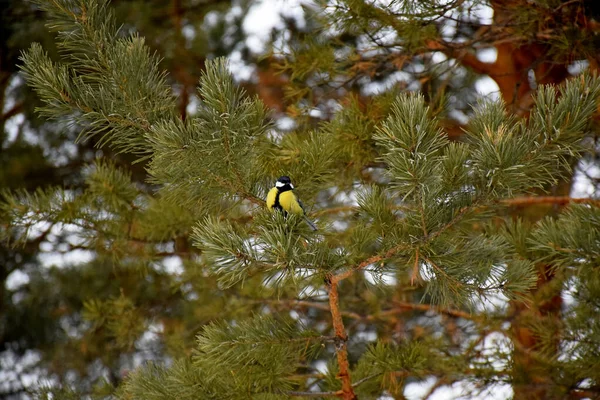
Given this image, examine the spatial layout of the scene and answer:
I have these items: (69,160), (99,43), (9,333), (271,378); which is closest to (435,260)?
(271,378)

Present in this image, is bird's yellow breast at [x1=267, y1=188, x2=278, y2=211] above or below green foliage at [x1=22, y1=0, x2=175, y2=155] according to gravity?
above

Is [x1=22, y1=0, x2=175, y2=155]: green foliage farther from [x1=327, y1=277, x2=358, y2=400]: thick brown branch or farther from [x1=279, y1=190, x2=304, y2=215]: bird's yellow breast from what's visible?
[x1=327, y1=277, x2=358, y2=400]: thick brown branch

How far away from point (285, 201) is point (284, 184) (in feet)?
0.23

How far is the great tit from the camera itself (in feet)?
6.05

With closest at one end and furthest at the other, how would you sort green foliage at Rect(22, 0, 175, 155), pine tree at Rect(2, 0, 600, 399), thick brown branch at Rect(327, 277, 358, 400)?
pine tree at Rect(2, 0, 600, 399)
green foliage at Rect(22, 0, 175, 155)
thick brown branch at Rect(327, 277, 358, 400)

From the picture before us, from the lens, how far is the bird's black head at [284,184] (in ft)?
6.21

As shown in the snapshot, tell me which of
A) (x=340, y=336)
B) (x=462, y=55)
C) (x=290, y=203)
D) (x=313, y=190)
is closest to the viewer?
(x=290, y=203)

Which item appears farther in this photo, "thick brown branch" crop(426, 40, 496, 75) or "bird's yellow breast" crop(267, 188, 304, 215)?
"thick brown branch" crop(426, 40, 496, 75)

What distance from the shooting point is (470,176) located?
69.2 inches

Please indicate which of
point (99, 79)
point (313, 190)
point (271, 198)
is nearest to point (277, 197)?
point (271, 198)

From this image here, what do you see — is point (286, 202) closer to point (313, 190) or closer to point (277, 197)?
point (277, 197)

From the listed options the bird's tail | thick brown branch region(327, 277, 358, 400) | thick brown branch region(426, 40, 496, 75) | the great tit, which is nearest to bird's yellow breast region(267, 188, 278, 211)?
the great tit

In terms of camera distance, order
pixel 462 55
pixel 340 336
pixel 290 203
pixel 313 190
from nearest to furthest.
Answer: pixel 290 203, pixel 340 336, pixel 313 190, pixel 462 55

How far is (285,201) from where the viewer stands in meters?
1.85
